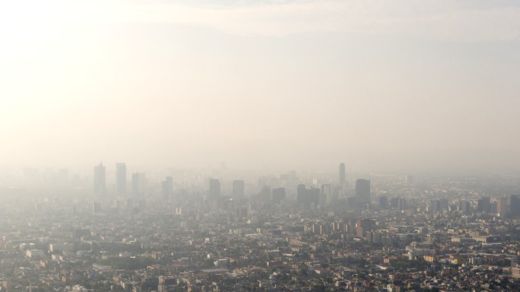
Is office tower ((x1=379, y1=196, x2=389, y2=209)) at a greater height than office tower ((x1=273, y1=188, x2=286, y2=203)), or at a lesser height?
lesser

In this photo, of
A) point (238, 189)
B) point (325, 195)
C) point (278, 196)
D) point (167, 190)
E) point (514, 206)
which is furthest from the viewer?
point (167, 190)

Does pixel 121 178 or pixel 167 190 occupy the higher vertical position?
pixel 121 178

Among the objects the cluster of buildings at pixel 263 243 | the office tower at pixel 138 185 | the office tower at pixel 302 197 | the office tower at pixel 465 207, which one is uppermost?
the office tower at pixel 138 185

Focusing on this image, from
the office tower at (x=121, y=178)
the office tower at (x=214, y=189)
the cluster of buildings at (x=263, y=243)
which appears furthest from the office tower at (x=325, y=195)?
the office tower at (x=121, y=178)

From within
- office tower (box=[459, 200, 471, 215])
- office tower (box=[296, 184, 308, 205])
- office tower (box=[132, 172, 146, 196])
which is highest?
office tower (box=[132, 172, 146, 196])

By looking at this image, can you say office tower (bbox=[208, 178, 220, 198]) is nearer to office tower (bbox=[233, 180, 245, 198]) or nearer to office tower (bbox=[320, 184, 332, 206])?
office tower (bbox=[233, 180, 245, 198])

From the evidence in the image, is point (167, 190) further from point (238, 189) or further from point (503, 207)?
point (503, 207)

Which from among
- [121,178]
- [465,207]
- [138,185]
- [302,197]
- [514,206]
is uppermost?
[121,178]

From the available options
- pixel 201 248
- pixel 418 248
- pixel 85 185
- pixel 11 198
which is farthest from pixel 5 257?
pixel 85 185

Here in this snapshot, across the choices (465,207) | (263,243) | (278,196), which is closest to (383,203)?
(465,207)

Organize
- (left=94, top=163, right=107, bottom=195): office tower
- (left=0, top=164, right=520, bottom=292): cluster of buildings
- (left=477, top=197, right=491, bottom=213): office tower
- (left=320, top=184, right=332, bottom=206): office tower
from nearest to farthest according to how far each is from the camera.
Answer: (left=0, top=164, right=520, bottom=292): cluster of buildings → (left=477, top=197, right=491, bottom=213): office tower → (left=320, top=184, right=332, bottom=206): office tower → (left=94, top=163, right=107, bottom=195): office tower

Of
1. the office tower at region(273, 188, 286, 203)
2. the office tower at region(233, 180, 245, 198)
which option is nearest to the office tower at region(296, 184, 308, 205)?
the office tower at region(273, 188, 286, 203)

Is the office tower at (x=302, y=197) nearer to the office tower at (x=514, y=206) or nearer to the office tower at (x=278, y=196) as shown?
the office tower at (x=278, y=196)
